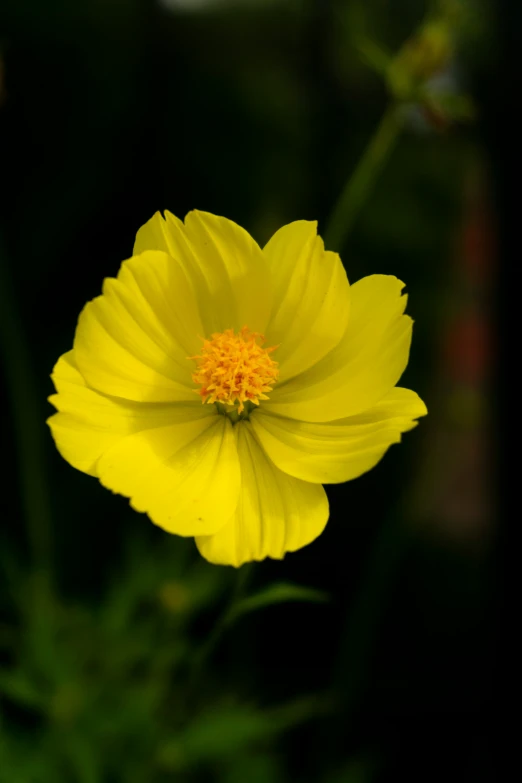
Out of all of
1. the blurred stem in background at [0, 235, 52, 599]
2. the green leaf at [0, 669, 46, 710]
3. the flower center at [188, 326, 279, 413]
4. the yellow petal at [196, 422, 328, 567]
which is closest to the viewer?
the yellow petal at [196, 422, 328, 567]

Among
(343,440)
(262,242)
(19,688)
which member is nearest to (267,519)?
(343,440)

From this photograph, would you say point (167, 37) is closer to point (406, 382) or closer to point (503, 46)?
point (503, 46)

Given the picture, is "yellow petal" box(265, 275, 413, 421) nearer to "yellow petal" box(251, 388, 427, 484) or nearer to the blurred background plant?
"yellow petal" box(251, 388, 427, 484)

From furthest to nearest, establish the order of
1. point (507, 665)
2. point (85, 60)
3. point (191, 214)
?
1. point (507, 665)
2. point (85, 60)
3. point (191, 214)

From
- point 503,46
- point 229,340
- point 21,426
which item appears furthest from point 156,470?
point 503,46

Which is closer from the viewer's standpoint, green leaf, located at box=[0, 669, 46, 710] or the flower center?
the flower center

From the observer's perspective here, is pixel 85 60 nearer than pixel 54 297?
Yes

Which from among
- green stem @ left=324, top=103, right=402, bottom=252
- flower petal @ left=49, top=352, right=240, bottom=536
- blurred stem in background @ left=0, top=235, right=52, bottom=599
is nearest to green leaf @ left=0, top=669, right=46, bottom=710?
blurred stem in background @ left=0, top=235, right=52, bottom=599
